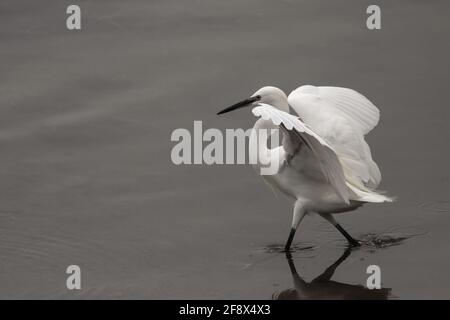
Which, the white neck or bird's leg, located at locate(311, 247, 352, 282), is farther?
the white neck

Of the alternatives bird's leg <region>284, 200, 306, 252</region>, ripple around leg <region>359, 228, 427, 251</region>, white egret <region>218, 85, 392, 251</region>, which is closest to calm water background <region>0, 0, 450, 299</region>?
ripple around leg <region>359, 228, 427, 251</region>

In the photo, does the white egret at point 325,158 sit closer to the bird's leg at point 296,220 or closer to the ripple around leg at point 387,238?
the bird's leg at point 296,220

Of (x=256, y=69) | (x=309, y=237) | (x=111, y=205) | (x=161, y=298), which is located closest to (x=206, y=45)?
(x=256, y=69)

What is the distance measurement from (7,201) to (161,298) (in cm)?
285

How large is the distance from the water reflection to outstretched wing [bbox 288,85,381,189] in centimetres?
97

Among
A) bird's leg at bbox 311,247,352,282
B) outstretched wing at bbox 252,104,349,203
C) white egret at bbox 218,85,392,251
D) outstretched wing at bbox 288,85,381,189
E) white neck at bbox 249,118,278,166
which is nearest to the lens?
outstretched wing at bbox 252,104,349,203

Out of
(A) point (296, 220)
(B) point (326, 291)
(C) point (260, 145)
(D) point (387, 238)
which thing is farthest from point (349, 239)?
(C) point (260, 145)

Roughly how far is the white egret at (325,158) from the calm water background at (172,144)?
17.9 inches

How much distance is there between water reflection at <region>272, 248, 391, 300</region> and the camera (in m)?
7.49

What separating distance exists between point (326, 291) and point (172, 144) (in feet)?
12.6

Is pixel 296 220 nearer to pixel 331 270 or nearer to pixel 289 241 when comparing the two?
pixel 289 241

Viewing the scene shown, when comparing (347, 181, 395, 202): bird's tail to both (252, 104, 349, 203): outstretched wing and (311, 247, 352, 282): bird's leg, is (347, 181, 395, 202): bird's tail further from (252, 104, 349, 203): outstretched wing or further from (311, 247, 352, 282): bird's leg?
(311, 247, 352, 282): bird's leg

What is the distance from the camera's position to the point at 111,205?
31.4 ft

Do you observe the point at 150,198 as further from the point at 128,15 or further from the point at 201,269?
the point at 128,15
